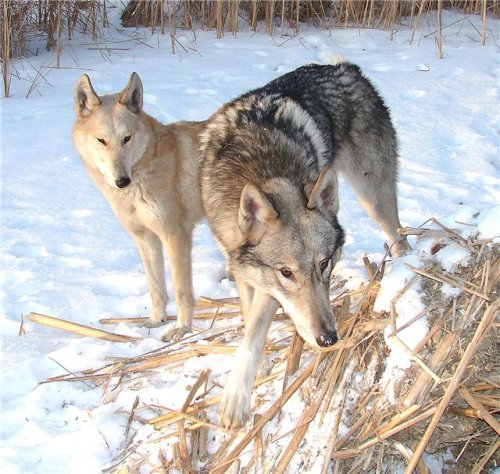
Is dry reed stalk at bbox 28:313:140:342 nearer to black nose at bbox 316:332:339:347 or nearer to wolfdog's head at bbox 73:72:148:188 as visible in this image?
wolfdog's head at bbox 73:72:148:188

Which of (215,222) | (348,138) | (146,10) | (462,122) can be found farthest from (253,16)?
(215,222)

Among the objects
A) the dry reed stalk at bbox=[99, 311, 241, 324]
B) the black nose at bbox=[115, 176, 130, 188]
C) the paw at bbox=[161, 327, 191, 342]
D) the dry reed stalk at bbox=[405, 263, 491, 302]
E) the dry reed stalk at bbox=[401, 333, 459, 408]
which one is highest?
the dry reed stalk at bbox=[405, 263, 491, 302]

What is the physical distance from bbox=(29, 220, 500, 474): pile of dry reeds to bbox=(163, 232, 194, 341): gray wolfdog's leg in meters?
1.29

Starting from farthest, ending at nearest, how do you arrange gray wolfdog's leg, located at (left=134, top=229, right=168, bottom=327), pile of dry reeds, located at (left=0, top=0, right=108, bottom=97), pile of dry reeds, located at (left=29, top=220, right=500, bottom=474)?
pile of dry reeds, located at (left=0, top=0, right=108, bottom=97) < gray wolfdog's leg, located at (left=134, top=229, right=168, bottom=327) < pile of dry reeds, located at (left=29, top=220, right=500, bottom=474)

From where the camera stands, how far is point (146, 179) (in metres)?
4.39

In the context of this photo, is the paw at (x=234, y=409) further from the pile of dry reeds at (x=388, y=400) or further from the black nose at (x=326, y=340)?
the black nose at (x=326, y=340)

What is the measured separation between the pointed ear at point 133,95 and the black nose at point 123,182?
→ 0.60m

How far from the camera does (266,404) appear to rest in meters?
3.07

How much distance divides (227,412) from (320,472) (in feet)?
1.70

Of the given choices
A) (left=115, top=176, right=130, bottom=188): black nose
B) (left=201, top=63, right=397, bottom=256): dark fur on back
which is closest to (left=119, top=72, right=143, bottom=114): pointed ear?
(left=115, top=176, right=130, bottom=188): black nose

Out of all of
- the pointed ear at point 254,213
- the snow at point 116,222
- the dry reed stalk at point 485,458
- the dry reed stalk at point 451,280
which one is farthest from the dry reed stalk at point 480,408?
the pointed ear at point 254,213

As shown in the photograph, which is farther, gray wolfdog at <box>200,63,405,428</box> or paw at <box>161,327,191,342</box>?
paw at <box>161,327,191,342</box>

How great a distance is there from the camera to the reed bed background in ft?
28.7

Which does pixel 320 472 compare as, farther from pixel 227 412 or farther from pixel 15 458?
pixel 15 458
